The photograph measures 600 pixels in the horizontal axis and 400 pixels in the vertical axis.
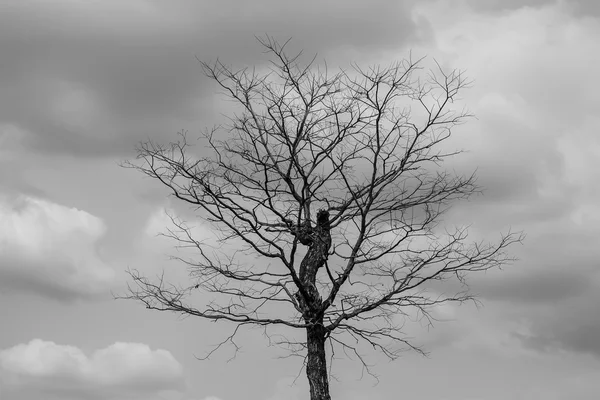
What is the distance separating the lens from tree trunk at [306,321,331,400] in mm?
16297

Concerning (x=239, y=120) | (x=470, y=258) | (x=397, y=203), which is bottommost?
(x=470, y=258)

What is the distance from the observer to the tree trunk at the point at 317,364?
53.5ft

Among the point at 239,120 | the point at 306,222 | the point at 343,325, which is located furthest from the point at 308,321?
the point at 239,120

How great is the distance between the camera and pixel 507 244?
17.2m

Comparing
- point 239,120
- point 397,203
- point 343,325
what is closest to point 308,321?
point 343,325

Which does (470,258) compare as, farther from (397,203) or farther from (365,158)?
(365,158)

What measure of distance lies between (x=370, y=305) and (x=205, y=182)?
13.7 feet

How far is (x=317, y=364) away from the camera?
16375 mm

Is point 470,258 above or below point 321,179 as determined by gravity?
below

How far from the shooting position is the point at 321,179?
17.2 m

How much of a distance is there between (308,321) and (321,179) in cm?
296

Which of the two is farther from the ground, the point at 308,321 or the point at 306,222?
the point at 306,222

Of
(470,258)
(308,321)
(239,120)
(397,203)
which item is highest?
(239,120)

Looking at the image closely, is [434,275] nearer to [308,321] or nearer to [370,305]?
[370,305]
